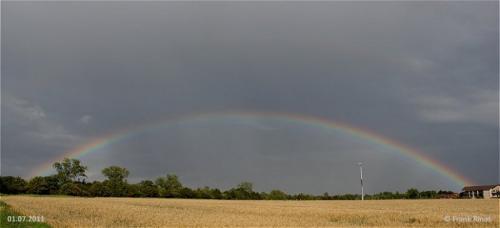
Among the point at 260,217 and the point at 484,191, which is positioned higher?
the point at 484,191

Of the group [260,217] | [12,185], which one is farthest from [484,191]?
[12,185]

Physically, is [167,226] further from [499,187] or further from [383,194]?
[499,187]

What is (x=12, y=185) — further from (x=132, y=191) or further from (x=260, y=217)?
(x=260, y=217)

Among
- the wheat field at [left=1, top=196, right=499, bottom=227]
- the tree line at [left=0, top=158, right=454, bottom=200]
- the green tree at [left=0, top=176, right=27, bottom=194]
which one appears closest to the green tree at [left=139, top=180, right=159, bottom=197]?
the tree line at [left=0, top=158, right=454, bottom=200]

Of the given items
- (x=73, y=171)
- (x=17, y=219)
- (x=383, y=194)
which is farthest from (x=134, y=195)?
(x=17, y=219)

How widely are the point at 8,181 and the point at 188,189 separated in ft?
167

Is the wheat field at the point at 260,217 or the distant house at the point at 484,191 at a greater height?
the distant house at the point at 484,191

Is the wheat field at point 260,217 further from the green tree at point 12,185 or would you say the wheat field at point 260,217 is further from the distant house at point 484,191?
the distant house at point 484,191

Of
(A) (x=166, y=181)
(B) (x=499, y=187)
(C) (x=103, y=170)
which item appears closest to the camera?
(B) (x=499, y=187)

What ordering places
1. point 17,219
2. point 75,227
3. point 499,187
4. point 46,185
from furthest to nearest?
1. point 499,187
2. point 46,185
3. point 17,219
4. point 75,227

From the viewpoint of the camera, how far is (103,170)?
16475 cm

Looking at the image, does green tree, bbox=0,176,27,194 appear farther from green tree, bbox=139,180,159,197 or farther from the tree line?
green tree, bbox=139,180,159,197

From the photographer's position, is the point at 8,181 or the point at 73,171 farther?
the point at 73,171

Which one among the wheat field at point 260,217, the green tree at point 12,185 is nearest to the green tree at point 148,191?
the green tree at point 12,185
